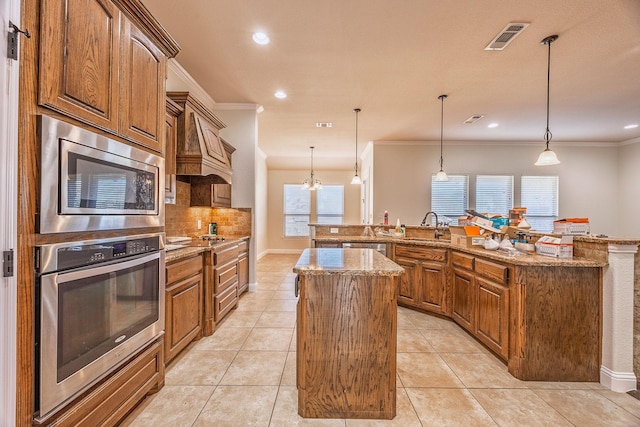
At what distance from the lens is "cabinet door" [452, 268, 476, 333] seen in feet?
9.37

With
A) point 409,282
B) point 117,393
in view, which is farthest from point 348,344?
point 409,282

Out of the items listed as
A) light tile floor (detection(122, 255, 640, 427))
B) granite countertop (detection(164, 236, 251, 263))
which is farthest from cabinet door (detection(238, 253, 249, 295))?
light tile floor (detection(122, 255, 640, 427))

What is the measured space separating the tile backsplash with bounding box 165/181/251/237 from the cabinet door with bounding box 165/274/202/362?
40.0 inches

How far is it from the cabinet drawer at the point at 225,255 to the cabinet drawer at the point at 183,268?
256mm

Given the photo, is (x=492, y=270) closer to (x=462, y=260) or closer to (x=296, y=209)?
(x=462, y=260)

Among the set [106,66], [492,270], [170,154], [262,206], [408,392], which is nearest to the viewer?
[106,66]

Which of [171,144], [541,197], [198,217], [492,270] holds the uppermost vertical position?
[171,144]

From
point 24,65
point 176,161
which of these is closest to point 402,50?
point 176,161

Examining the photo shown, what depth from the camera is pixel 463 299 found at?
3.03 metres

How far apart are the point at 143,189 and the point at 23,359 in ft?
3.08

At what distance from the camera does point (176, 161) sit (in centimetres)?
293

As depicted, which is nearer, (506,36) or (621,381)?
(621,381)

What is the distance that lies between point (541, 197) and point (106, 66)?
25.6 ft

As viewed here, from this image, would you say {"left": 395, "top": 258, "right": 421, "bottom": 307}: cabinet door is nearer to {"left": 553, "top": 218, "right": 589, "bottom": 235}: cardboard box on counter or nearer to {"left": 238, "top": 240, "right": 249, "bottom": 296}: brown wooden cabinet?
{"left": 553, "top": 218, "right": 589, "bottom": 235}: cardboard box on counter
